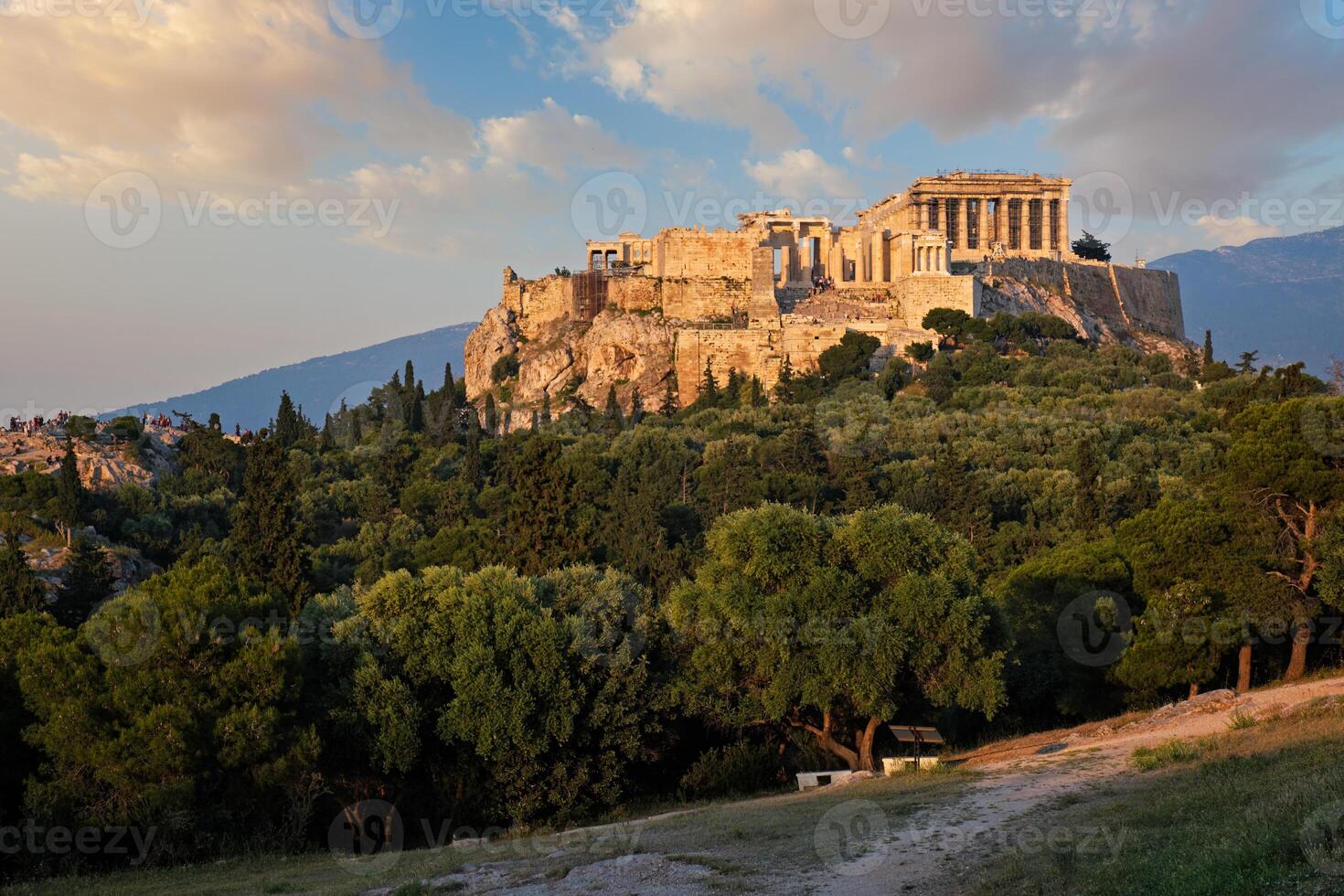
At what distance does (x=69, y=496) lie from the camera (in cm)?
4134

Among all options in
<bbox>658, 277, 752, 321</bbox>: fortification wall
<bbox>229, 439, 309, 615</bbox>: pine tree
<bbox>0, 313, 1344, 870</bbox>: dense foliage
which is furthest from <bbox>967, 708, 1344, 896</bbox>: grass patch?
<bbox>658, 277, 752, 321</bbox>: fortification wall

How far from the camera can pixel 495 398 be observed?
73938 millimetres

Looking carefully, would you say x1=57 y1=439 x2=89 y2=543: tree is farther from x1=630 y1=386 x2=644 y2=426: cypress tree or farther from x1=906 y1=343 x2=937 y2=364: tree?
x1=906 y1=343 x2=937 y2=364: tree

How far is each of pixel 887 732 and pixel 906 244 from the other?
54088 millimetres

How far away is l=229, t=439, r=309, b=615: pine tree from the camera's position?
3002cm

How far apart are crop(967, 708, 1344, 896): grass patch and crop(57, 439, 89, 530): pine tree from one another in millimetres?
36479

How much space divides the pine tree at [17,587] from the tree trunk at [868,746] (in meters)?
18.9

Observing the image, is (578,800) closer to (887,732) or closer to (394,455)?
(887,732)

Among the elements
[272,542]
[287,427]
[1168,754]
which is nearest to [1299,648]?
[1168,754]

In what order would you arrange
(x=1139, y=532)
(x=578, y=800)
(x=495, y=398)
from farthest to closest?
(x=495, y=398) → (x=1139, y=532) → (x=578, y=800)

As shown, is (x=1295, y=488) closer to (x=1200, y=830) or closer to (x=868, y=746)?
(x=868, y=746)

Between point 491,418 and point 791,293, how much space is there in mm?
→ 20017

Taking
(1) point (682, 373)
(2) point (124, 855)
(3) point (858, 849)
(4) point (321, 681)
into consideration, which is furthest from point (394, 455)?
(3) point (858, 849)

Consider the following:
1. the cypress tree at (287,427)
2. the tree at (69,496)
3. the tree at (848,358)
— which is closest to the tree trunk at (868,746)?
the tree at (69,496)
